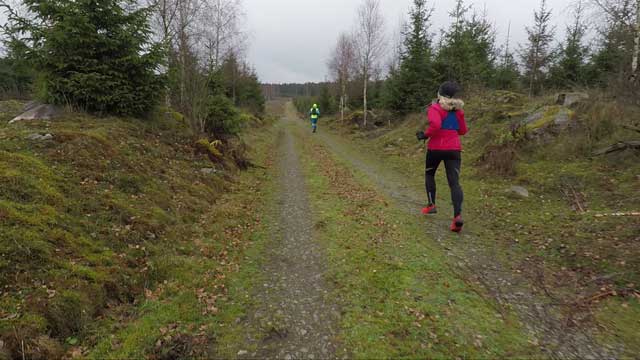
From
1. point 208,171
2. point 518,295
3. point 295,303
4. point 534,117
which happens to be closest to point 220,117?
point 208,171

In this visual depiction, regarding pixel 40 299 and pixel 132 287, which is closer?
pixel 40 299

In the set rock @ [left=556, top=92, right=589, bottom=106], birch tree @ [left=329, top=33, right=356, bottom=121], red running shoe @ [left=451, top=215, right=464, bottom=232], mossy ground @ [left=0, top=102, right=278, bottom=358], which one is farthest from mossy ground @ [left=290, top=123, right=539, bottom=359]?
birch tree @ [left=329, top=33, right=356, bottom=121]

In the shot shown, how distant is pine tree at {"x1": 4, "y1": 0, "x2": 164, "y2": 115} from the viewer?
8531 millimetres

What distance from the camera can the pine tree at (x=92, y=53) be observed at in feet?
28.0

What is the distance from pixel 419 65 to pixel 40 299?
2195cm

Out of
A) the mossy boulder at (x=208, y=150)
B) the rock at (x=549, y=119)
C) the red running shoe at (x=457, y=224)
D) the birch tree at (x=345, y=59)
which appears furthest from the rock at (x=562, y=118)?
the birch tree at (x=345, y=59)

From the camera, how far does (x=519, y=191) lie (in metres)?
7.62

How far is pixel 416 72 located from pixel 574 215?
1709 centimetres

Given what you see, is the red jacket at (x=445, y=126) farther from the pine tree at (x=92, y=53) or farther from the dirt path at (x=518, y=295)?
the pine tree at (x=92, y=53)

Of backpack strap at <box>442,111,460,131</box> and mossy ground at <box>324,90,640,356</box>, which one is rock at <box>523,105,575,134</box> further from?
backpack strap at <box>442,111,460,131</box>

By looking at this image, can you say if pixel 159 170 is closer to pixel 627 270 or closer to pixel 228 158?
pixel 228 158

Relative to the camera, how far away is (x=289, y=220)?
23.2ft

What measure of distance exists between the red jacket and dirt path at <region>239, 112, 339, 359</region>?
3.08 m

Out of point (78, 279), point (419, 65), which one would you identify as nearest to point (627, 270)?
point (78, 279)
